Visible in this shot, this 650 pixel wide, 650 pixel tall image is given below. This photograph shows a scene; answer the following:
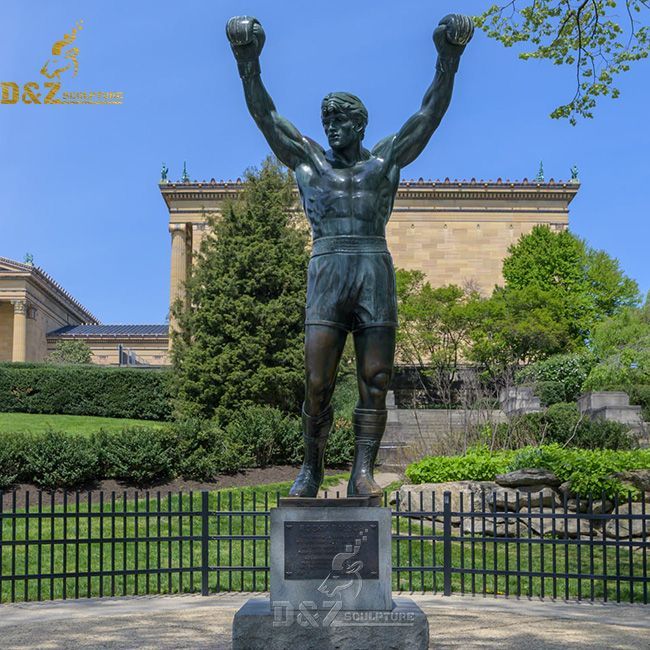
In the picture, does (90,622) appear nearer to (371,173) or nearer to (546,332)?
(371,173)

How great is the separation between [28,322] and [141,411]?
39.6 meters

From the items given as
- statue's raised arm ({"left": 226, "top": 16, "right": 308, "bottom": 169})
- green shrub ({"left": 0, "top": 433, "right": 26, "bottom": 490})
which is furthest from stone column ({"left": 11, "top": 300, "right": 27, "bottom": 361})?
statue's raised arm ({"left": 226, "top": 16, "right": 308, "bottom": 169})

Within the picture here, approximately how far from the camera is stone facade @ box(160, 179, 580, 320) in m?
63.7

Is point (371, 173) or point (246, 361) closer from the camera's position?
point (371, 173)

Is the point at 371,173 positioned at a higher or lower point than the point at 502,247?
A: lower

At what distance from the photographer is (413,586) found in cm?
1118

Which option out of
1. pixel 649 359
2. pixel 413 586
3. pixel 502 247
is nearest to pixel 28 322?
pixel 502 247

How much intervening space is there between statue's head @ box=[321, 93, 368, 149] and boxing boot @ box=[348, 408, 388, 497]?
195 cm

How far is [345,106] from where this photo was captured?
6277 mm

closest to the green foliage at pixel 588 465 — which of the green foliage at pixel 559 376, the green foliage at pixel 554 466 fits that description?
the green foliage at pixel 554 466

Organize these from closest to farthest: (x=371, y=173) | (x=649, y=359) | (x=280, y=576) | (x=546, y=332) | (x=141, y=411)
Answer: (x=280, y=576) < (x=371, y=173) < (x=649, y=359) < (x=141, y=411) < (x=546, y=332)

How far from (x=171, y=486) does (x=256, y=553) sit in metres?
5.57

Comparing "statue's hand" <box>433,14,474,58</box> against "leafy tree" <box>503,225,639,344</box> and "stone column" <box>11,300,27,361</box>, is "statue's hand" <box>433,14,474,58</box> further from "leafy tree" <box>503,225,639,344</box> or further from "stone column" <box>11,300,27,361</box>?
"stone column" <box>11,300,27,361</box>

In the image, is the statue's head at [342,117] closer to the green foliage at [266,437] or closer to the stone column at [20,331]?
the green foliage at [266,437]
